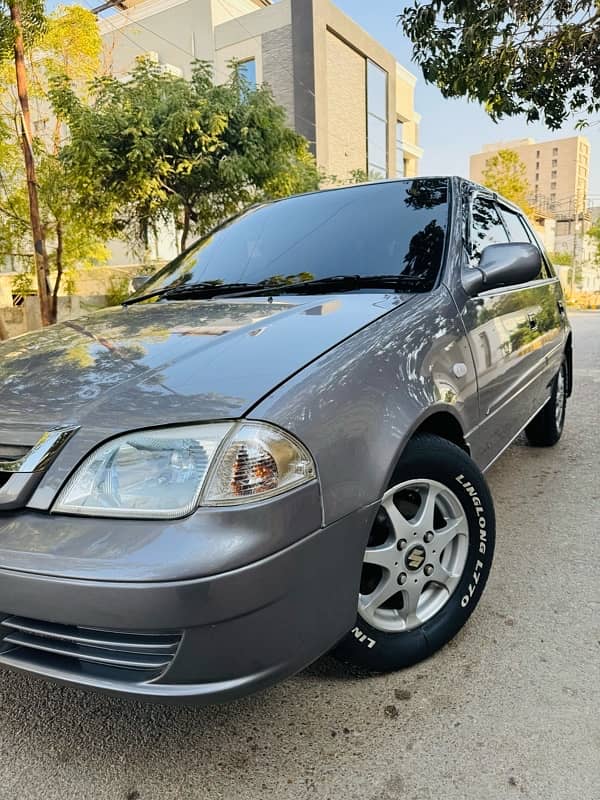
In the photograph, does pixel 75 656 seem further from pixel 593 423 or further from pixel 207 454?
pixel 593 423

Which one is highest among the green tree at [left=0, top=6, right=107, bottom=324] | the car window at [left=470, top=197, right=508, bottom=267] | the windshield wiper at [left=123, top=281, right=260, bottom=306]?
the green tree at [left=0, top=6, right=107, bottom=324]

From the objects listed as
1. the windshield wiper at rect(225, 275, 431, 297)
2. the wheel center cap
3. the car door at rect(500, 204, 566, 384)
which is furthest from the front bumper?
the car door at rect(500, 204, 566, 384)

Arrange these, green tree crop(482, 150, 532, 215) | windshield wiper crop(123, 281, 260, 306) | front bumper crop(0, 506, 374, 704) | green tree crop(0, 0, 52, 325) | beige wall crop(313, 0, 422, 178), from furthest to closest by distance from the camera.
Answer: green tree crop(482, 150, 532, 215), beige wall crop(313, 0, 422, 178), green tree crop(0, 0, 52, 325), windshield wiper crop(123, 281, 260, 306), front bumper crop(0, 506, 374, 704)

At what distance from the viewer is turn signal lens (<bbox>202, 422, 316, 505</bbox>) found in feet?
4.41

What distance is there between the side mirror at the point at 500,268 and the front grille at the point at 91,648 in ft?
5.42

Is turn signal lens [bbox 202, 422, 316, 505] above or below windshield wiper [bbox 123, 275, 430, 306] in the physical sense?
below

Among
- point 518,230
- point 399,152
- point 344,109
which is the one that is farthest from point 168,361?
point 399,152

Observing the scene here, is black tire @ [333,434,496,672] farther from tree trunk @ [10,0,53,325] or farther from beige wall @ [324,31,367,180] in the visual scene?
beige wall @ [324,31,367,180]

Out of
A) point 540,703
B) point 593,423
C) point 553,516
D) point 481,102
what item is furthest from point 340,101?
point 540,703

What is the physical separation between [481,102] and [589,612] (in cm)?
519

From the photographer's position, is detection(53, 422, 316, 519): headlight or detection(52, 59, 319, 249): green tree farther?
detection(52, 59, 319, 249): green tree

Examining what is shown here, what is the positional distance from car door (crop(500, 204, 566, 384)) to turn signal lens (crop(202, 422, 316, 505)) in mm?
2214

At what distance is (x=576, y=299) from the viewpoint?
33.0 meters

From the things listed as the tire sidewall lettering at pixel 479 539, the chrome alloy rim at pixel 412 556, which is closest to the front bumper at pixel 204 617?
the chrome alloy rim at pixel 412 556
